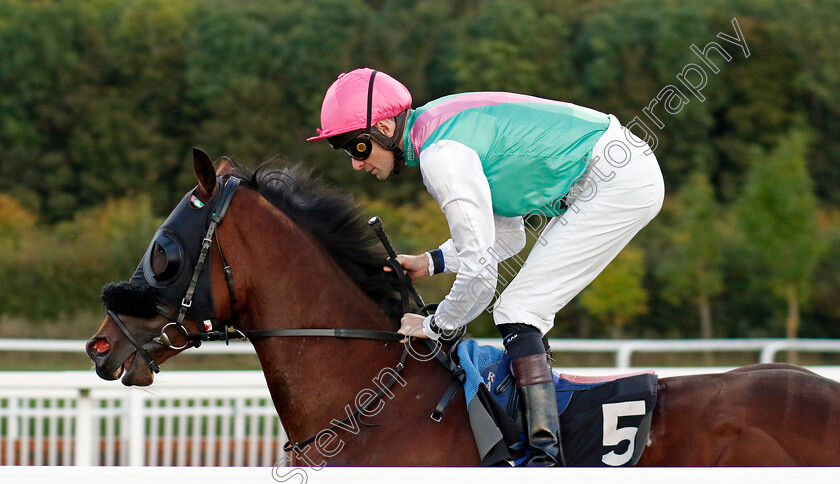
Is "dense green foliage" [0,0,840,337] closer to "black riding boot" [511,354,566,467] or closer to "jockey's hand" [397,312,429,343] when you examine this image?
"jockey's hand" [397,312,429,343]

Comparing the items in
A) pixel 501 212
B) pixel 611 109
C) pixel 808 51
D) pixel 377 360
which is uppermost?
pixel 808 51

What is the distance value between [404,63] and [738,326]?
48.0 feet

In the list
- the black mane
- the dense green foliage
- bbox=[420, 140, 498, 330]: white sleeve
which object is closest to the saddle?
bbox=[420, 140, 498, 330]: white sleeve

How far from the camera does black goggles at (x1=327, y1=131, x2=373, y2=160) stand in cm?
271

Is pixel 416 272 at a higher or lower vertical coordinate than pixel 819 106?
lower

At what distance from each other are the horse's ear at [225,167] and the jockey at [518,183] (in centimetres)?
37

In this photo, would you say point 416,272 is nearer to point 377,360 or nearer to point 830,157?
point 377,360

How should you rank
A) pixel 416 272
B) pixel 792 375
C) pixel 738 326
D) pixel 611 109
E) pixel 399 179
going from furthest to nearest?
1. pixel 611 109
2. pixel 399 179
3. pixel 738 326
4. pixel 416 272
5. pixel 792 375

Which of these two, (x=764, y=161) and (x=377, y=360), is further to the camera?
(x=764, y=161)

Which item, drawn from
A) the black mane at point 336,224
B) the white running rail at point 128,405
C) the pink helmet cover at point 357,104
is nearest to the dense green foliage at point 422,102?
the white running rail at point 128,405

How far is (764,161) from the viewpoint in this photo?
19.9 metres

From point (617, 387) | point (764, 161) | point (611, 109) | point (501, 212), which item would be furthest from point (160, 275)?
point (611, 109)

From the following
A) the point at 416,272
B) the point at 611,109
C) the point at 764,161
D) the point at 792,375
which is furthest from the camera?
the point at 611,109

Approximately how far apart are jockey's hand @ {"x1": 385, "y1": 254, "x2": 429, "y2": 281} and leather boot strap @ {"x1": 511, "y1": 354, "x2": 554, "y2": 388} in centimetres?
55
